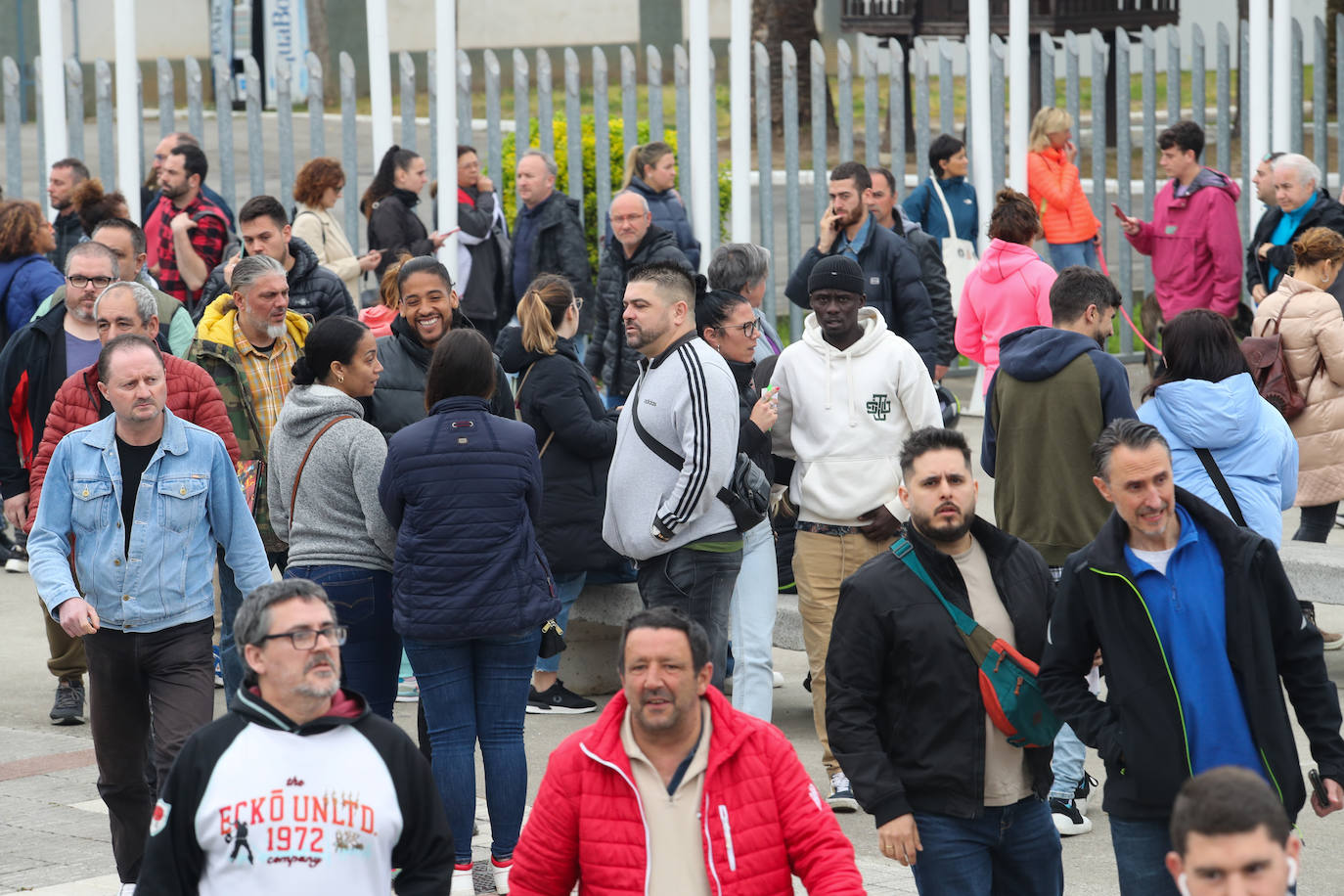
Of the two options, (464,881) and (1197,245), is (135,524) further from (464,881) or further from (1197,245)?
(1197,245)

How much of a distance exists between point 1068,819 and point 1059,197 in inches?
288

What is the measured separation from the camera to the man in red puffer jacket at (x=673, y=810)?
425 cm

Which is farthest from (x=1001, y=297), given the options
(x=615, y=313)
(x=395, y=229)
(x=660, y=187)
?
(x=395, y=229)

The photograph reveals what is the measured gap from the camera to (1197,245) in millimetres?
12461

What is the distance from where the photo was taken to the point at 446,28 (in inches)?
476

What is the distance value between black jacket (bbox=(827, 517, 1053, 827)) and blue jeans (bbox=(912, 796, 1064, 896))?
2.2 inches

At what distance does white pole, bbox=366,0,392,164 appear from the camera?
39.7 feet

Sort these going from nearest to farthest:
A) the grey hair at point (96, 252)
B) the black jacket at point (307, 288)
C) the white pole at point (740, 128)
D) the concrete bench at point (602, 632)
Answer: the grey hair at point (96, 252), the concrete bench at point (602, 632), the black jacket at point (307, 288), the white pole at point (740, 128)

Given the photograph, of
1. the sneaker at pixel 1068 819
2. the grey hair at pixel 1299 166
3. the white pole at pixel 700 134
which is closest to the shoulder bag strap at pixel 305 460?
the sneaker at pixel 1068 819

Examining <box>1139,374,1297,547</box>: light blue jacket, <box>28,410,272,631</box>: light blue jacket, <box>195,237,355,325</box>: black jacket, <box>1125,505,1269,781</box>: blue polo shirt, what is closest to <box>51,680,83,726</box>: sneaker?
<box>195,237,355,325</box>: black jacket

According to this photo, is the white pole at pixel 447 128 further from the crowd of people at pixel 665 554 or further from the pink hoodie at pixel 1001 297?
the pink hoodie at pixel 1001 297

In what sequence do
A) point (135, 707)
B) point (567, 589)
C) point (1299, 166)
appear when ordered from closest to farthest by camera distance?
1. point (135, 707)
2. point (567, 589)
3. point (1299, 166)

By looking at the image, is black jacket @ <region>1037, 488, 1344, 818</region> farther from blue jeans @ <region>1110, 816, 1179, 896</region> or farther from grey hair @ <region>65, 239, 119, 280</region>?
grey hair @ <region>65, 239, 119, 280</region>

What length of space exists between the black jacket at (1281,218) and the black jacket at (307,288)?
5058 millimetres
